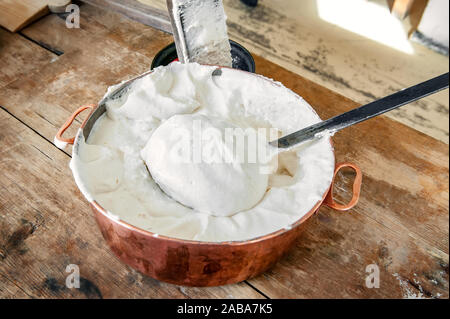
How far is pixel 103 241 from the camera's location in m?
0.76

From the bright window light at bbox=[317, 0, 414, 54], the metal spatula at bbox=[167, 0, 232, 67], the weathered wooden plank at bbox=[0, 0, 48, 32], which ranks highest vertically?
the metal spatula at bbox=[167, 0, 232, 67]

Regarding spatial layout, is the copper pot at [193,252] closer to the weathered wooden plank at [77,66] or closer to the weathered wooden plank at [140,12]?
the weathered wooden plank at [77,66]

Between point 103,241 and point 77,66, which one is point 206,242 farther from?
point 77,66

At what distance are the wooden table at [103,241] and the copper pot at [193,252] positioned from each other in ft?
0.23

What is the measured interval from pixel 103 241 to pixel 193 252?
276 millimetres

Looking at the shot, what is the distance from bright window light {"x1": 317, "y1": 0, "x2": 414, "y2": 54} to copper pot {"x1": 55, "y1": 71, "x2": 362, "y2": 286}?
1568 millimetres

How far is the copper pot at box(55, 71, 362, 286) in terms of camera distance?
55 cm

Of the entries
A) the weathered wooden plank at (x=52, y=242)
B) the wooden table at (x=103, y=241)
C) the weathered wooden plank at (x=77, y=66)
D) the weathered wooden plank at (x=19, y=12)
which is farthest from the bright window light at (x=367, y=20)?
the weathered wooden plank at (x=52, y=242)

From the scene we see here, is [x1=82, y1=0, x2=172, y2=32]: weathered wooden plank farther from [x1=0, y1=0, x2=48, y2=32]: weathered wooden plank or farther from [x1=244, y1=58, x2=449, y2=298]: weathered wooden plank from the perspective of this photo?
[x1=244, y1=58, x2=449, y2=298]: weathered wooden plank

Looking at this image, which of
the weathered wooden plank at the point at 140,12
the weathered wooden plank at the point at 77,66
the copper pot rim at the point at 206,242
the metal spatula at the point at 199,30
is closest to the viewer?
the copper pot rim at the point at 206,242

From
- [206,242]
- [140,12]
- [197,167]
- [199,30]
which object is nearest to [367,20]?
[140,12]

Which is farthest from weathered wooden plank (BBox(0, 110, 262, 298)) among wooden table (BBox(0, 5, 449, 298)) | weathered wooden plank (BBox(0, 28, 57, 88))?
weathered wooden plank (BBox(0, 28, 57, 88))

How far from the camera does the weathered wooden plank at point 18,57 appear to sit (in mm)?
1060

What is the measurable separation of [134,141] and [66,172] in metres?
0.21
